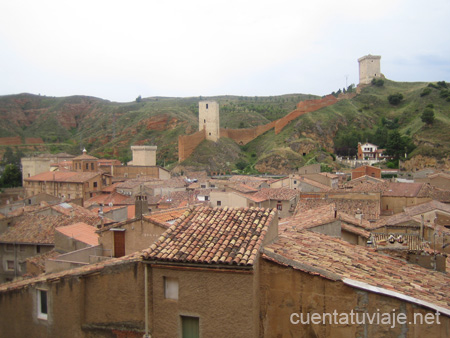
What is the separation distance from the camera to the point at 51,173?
156 ft

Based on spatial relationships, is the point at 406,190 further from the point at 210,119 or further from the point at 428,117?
the point at 210,119

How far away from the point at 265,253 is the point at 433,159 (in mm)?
52244

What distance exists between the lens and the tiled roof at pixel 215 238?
613 centimetres

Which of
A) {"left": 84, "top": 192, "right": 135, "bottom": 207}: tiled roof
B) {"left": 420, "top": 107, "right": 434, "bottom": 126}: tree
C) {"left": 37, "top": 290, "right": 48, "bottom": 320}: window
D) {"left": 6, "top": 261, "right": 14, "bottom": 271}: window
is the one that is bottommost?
{"left": 6, "top": 261, "right": 14, "bottom": 271}: window

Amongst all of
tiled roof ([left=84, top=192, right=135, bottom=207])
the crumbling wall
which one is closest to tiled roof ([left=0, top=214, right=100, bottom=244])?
tiled roof ([left=84, top=192, right=135, bottom=207])

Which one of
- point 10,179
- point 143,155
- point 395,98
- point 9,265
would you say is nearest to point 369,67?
point 395,98

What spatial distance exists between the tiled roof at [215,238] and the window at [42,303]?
8.12ft

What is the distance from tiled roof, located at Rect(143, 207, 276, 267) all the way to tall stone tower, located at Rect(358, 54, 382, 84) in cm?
9814

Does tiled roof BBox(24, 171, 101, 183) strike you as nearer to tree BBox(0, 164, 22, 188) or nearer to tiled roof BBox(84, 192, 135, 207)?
tiled roof BBox(84, 192, 135, 207)

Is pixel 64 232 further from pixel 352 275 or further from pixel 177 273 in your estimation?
pixel 352 275

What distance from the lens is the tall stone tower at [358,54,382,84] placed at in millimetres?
96812

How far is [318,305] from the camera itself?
609 cm

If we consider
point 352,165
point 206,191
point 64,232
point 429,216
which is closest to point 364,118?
point 352,165

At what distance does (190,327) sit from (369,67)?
100556 mm
